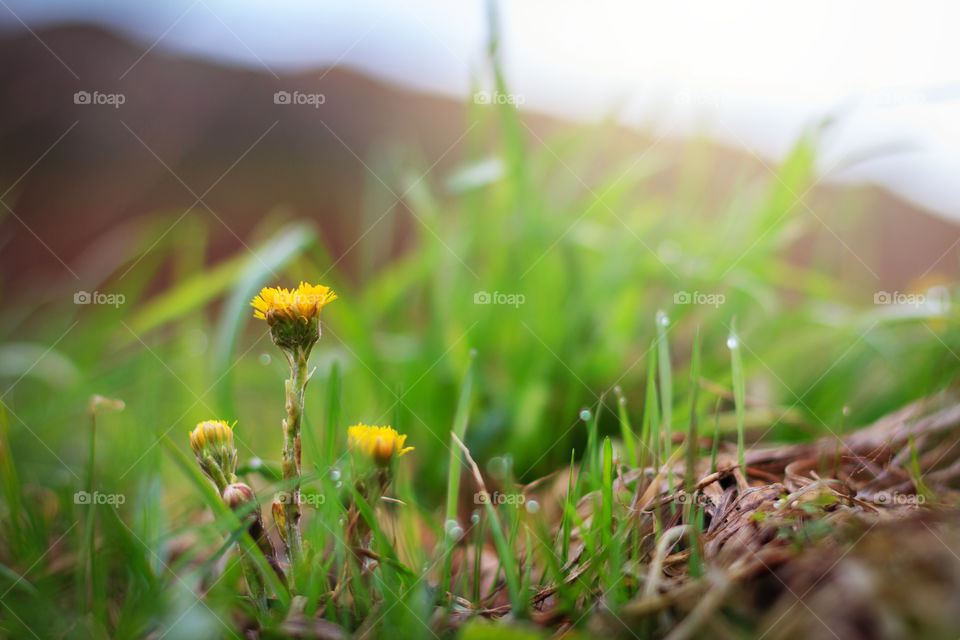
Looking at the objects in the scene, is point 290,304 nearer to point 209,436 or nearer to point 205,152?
point 209,436

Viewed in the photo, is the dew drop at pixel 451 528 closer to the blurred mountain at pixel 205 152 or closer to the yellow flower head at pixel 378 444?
the yellow flower head at pixel 378 444

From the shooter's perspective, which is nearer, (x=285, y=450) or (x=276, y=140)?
(x=285, y=450)

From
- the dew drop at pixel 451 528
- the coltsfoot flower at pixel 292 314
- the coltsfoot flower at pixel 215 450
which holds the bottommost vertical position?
the dew drop at pixel 451 528

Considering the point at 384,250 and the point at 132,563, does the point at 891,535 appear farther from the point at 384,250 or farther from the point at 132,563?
the point at 384,250

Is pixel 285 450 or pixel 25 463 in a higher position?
pixel 285 450

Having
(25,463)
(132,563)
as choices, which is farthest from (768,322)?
(25,463)

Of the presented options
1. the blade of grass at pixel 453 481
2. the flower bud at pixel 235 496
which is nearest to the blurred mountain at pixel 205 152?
the blade of grass at pixel 453 481
